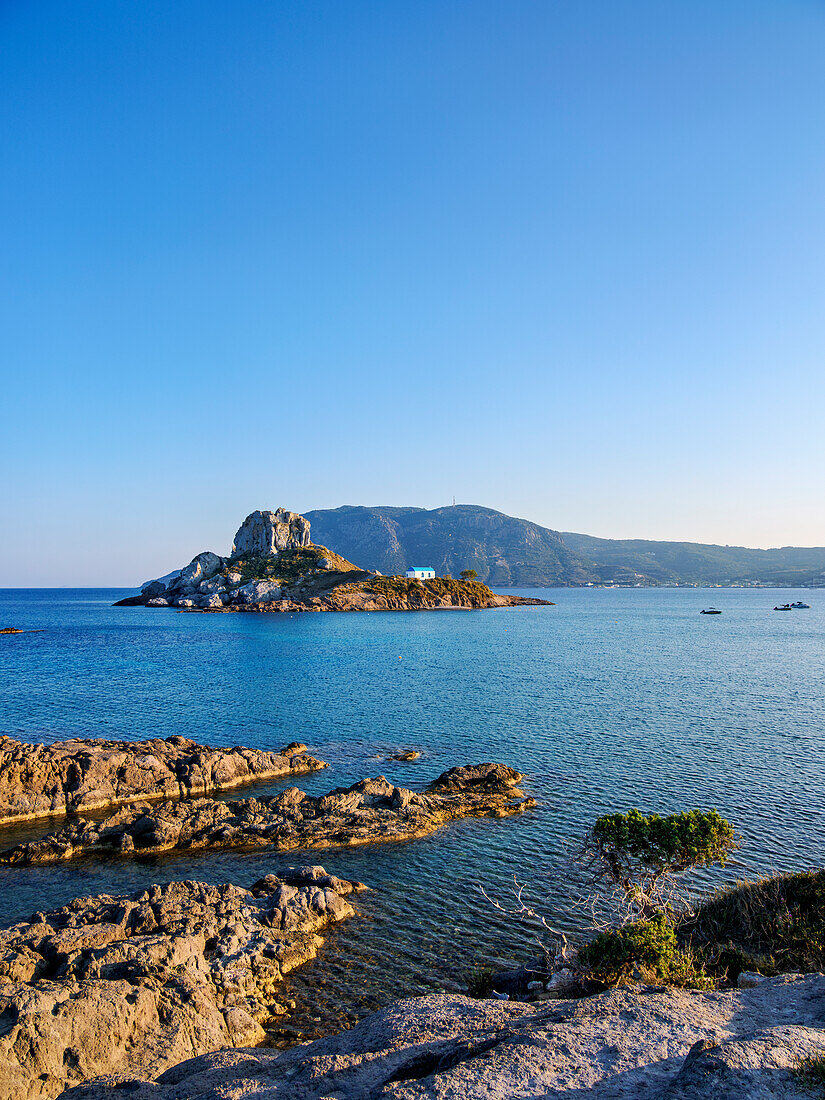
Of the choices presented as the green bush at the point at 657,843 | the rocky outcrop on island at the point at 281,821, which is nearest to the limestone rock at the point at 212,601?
the rocky outcrop on island at the point at 281,821

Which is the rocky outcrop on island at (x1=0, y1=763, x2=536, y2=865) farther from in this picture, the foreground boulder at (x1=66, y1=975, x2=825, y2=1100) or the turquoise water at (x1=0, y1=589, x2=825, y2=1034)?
the foreground boulder at (x1=66, y1=975, x2=825, y2=1100)

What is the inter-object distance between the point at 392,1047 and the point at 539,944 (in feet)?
32.2

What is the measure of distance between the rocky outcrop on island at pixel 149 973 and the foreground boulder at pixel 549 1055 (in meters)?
1.39

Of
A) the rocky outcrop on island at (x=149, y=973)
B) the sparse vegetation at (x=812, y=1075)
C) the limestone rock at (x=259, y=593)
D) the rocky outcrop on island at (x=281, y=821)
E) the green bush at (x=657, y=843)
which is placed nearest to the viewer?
the sparse vegetation at (x=812, y=1075)

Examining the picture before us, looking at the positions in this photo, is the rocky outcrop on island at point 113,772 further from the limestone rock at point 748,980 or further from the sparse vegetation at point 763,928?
the limestone rock at point 748,980

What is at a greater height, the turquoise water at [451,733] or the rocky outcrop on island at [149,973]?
the rocky outcrop on island at [149,973]

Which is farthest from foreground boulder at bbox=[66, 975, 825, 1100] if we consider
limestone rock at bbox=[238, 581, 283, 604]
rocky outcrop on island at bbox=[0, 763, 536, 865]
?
limestone rock at bbox=[238, 581, 283, 604]

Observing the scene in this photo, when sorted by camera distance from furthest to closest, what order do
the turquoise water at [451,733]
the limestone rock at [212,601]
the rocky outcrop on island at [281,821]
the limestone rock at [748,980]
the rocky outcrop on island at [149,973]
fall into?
1. the limestone rock at [212,601]
2. the rocky outcrop on island at [281,821]
3. the turquoise water at [451,733]
4. the limestone rock at [748,980]
5. the rocky outcrop on island at [149,973]

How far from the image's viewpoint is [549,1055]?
1101 cm

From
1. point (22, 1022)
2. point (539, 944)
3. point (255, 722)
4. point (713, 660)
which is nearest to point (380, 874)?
point (539, 944)

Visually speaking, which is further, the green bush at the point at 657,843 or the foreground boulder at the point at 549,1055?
the green bush at the point at 657,843

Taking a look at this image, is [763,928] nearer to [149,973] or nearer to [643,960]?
[643,960]

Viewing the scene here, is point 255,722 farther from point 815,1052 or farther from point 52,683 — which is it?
point 815,1052

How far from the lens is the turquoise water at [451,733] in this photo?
22656 millimetres
